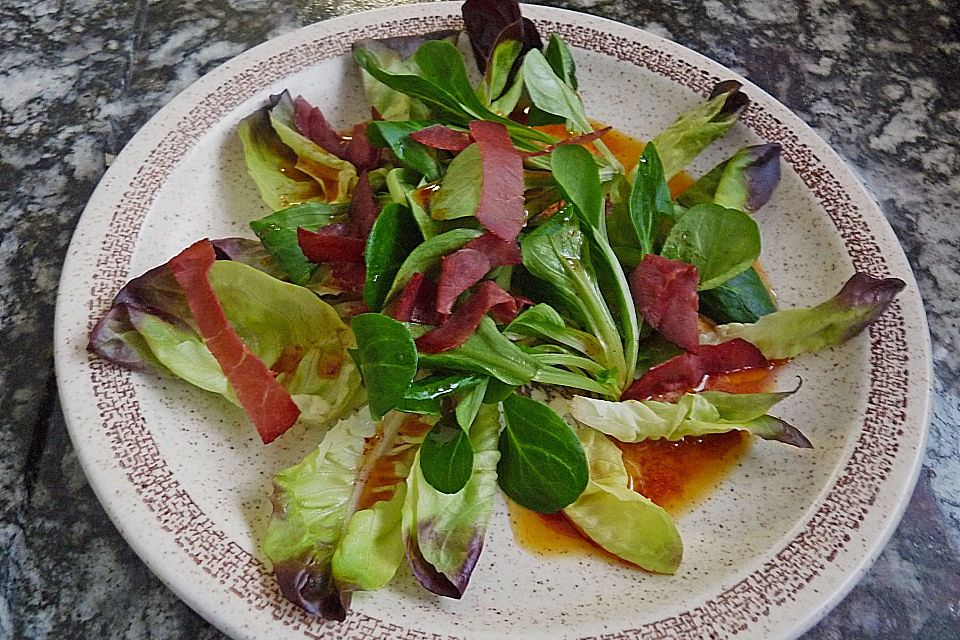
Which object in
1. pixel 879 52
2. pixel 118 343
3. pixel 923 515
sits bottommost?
pixel 923 515

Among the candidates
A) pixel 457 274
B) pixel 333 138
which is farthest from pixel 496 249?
pixel 333 138

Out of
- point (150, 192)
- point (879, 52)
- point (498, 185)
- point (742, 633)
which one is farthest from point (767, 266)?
point (150, 192)

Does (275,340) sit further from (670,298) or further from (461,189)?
(670,298)

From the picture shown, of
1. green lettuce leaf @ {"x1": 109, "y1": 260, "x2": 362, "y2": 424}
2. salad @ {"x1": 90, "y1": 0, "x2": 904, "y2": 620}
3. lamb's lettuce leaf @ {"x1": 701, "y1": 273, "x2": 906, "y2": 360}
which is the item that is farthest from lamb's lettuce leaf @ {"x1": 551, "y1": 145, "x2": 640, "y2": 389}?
green lettuce leaf @ {"x1": 109, "y1": 260, "x2": 362, "y2": 424}

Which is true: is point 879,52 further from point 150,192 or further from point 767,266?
point 150,192

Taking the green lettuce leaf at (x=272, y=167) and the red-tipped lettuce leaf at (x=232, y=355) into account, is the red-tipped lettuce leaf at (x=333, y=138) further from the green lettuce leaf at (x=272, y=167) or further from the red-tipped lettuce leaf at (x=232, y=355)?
the red-tipped lettuce leaf at (x=232, y=355)

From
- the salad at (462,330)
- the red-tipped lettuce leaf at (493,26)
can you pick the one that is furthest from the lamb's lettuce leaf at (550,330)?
the red-tipped lettuce leaf at (493,26)

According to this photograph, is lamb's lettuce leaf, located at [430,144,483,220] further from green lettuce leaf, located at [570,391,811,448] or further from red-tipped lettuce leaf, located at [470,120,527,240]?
green lettuce leaf, located at [570,391,811,448]
